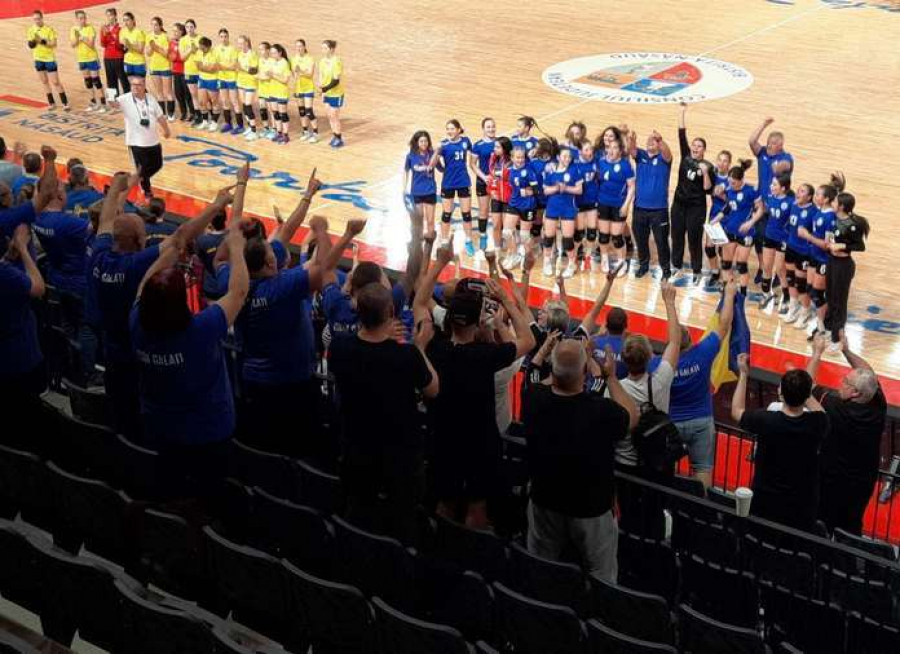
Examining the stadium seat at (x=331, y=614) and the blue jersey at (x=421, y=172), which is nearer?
the stadium seat at (x=331, y=614)

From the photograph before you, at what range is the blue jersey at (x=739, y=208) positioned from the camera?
12.9m

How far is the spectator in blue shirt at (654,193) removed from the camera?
43.5 feet

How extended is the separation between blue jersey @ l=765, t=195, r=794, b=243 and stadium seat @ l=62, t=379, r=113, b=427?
25.6ft

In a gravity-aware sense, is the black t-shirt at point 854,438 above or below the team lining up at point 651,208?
above

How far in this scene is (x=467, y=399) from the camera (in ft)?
19.8

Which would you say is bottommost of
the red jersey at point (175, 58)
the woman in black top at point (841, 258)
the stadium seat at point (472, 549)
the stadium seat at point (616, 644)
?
the woman in black top at point (841, 258)

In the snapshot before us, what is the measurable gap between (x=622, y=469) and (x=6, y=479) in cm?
349

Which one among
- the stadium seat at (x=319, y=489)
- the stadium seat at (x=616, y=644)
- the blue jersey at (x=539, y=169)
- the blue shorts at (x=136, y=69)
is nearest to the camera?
the stadium seat at (x=616, y=644)

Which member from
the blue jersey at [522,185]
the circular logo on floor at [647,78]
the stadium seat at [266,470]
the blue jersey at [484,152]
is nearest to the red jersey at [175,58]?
the circular logo on floor at [647,78]

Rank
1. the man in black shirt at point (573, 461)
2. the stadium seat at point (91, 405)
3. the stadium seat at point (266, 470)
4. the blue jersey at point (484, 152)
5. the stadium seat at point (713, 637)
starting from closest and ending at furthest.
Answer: the stadium seat at point (713, 637), the man in black shirt at point (573, 461), the stadium seat at point (266, 470), the stadium seat at point (91, 405), the blue jersey at point (484, 152)

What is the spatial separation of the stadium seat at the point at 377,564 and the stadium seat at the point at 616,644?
1001 millimetres

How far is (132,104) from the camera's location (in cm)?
1590

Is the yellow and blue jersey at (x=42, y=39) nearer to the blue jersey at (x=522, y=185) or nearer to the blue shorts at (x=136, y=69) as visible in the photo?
the blue shorts at (x=136, y=69)

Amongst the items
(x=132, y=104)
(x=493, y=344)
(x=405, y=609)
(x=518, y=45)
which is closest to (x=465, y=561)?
(x=405, y=609)
